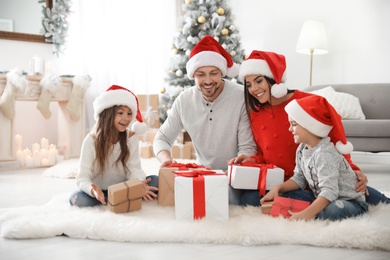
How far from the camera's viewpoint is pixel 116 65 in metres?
5.46

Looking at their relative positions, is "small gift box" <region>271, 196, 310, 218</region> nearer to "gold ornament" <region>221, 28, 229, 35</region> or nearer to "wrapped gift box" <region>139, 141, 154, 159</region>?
"wrapped gift box" <region>139, 141, 154, 159</region>

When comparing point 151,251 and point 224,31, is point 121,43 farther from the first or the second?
point 151,251

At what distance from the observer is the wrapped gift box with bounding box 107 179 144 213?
212 centimetres

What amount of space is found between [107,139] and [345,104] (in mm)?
2694

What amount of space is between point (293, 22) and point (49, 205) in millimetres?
4192

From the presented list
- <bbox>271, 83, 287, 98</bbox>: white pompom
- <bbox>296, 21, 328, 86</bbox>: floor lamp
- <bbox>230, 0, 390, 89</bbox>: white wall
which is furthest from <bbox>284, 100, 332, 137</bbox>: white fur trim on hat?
<bbox>230, 0, 390, 89</bbox>: white wall

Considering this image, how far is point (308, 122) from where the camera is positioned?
204cm

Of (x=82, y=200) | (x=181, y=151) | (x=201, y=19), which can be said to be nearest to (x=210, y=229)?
(x=82, y=200)

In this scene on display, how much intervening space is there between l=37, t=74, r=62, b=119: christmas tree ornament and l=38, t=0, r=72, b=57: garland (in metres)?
0.80

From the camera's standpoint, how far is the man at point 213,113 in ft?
8.17

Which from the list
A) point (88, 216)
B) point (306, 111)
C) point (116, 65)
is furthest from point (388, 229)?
point (116, 65)

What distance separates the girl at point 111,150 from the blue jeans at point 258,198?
17.8 inches

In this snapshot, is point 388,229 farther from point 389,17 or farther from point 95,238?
point 389,17

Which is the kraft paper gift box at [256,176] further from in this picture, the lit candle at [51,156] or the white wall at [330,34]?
the white wall at [330,34]
